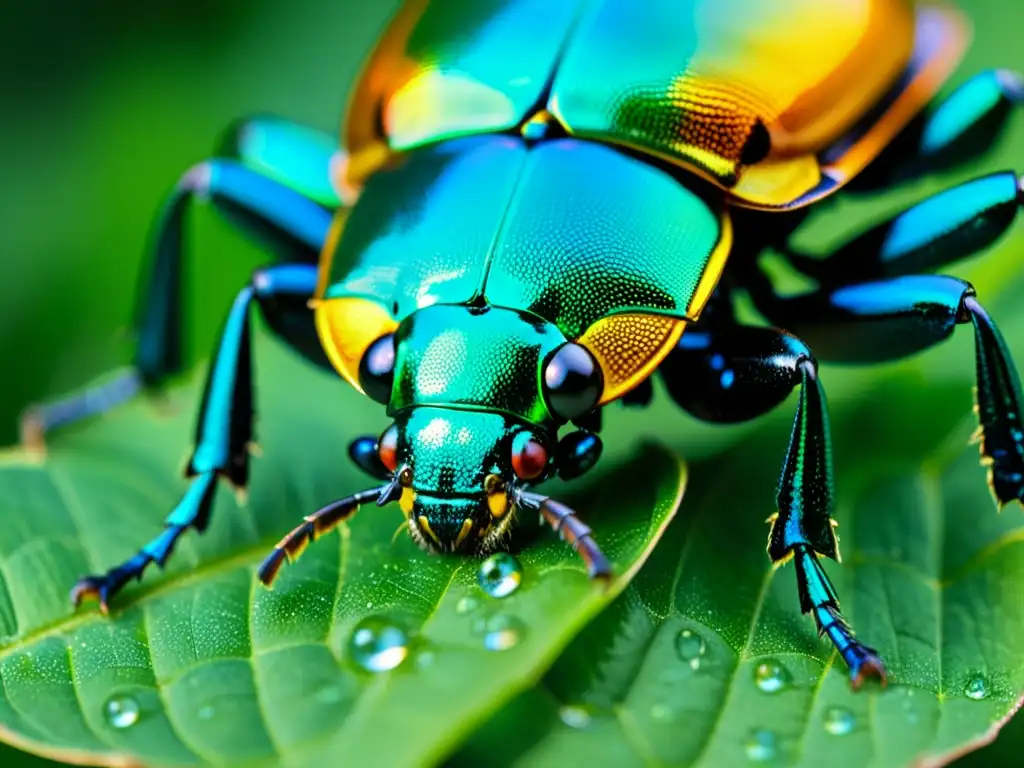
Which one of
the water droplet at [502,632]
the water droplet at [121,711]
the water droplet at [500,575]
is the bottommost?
the water droplet at [121,711]

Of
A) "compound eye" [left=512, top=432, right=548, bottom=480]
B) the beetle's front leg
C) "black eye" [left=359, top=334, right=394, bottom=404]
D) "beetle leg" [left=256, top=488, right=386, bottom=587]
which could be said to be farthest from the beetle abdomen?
"beetle leg" [left=256, top=488, right=386, bottom=587]

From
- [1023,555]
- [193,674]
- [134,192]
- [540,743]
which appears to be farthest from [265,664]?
[134,192]

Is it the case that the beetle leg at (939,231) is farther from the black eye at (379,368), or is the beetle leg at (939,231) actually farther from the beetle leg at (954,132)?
the black eye at (379,368)

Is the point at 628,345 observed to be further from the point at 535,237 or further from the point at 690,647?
the point at 690,647

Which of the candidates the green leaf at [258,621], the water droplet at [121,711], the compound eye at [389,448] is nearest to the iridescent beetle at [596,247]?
the compound eye at [389,448]

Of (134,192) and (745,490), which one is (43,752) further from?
(134,192)
